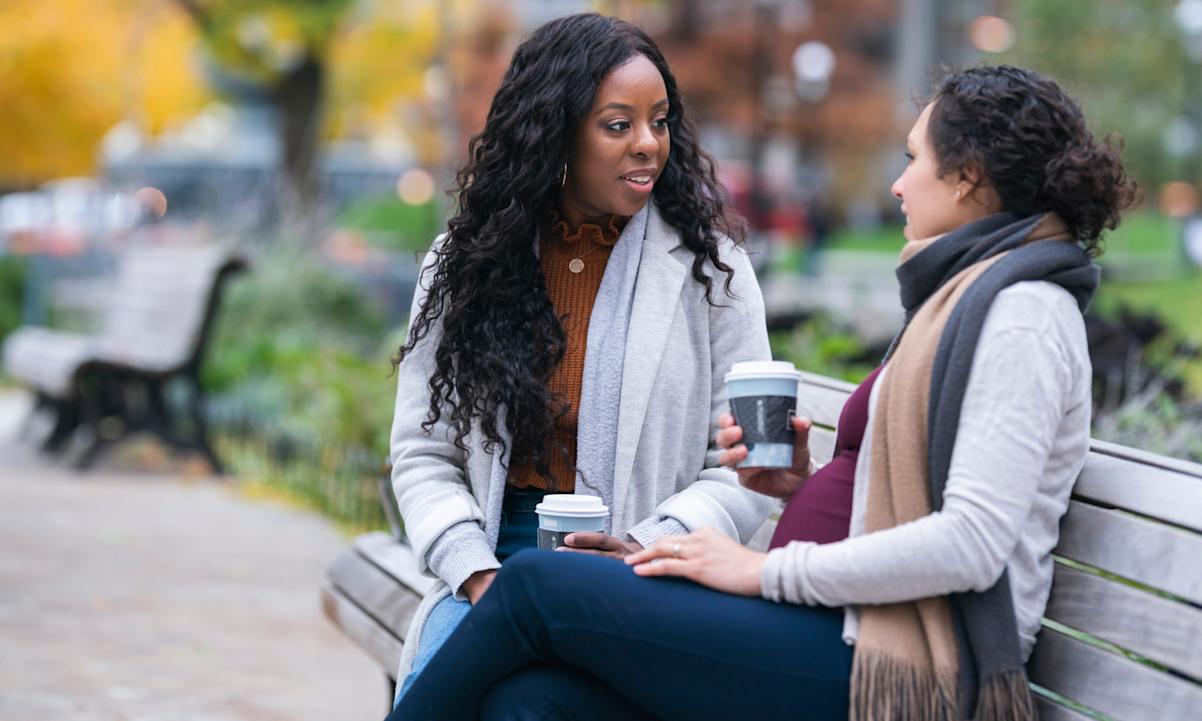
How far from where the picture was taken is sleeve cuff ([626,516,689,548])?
3.07m

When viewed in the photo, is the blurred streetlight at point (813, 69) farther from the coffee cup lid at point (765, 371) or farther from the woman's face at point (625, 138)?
the coffee cup lid at point (765, 371)

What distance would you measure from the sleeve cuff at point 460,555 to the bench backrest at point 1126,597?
1053 mm

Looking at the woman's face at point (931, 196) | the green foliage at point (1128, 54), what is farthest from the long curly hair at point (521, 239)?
the green foliage at point (1128, 54)

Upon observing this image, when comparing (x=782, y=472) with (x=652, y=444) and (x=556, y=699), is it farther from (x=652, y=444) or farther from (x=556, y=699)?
(x=556, y=699)

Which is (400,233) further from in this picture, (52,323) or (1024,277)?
(1024,277)

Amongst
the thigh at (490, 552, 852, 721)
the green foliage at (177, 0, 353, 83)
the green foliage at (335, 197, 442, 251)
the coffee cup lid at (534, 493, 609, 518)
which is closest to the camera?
the thigh at (490, 552, 852, 721)

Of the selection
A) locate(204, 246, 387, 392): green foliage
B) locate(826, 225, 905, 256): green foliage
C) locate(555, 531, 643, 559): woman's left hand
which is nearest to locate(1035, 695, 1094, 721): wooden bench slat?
locate(555, 531, 643, 559): woman's left hand

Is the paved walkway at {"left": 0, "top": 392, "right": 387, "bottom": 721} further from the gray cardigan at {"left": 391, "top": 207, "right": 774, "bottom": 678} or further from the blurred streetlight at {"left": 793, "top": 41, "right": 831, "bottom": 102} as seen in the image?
the blurred streetlight at {"left": 793, "top": 41, "right": 831, "bottom": 102}

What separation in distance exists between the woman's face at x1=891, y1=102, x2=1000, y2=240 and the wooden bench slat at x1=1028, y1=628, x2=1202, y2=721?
68cm

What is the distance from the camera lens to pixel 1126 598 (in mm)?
2443

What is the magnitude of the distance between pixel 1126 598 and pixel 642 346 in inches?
44.1

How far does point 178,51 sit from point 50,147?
13.5 feet

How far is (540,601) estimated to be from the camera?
2557 millimetres

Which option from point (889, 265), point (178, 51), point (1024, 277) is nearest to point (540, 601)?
point (1024, 277)
